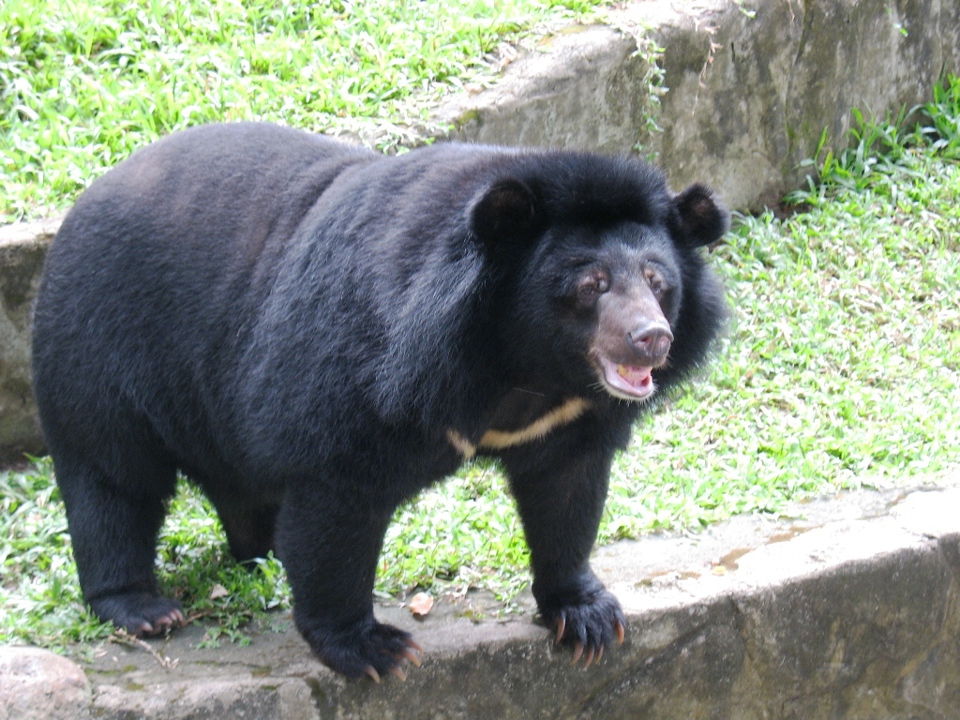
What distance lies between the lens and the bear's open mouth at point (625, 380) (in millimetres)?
3129

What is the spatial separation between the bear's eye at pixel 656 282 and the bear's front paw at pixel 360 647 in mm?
1200

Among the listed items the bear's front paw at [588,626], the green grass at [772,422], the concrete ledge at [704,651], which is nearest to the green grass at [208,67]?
the green grass at [772,422]

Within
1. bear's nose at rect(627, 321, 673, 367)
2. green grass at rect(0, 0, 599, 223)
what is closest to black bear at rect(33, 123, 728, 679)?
bear's nose at rect(627, 321, 673, 367)

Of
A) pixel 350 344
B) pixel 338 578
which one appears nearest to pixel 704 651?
pixel 338 578

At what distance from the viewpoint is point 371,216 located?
335 centimetres

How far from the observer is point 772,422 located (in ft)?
17.8

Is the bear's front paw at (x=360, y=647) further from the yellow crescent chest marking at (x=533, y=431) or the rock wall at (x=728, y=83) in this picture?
the rock wall at (x=728, y=83)

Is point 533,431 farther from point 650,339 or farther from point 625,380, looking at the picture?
point 650,339

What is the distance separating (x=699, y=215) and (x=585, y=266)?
16.1 inches

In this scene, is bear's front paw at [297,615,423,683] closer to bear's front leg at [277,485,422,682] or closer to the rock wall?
bear's front leg at [277,485,422,682]

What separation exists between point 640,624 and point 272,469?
122 cm

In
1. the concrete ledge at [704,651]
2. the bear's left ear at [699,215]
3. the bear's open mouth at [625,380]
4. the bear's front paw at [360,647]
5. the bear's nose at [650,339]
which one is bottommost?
the concrete ledge at [704,651]

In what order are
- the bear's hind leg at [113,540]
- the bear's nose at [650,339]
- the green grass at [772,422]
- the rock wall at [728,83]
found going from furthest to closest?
the rock wall at [728,83], the green grass at [772,422], the bear's hind leg at [113,540], the bear's nose at [650,339]

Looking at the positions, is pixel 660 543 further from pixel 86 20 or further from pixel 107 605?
pixel 86 20
